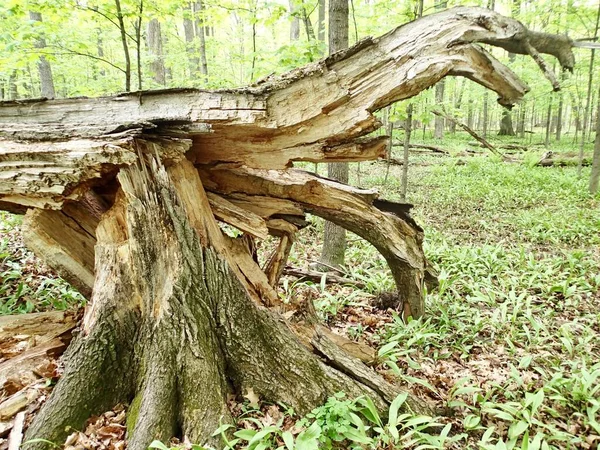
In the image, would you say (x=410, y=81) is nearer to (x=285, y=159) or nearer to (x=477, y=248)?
(x=285, y=159)

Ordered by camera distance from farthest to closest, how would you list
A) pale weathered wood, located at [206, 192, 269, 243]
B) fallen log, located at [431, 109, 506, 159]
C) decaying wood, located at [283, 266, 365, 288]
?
fallen log, located at [431, 109, 506, 159], decaying wood, located at [283, 266, 365, 288], pale weathered wood, located at [206, 192, 269, 243]

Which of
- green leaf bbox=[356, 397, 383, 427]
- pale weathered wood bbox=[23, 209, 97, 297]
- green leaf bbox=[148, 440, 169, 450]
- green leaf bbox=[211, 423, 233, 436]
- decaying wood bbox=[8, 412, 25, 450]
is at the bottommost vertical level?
green leaf bbox=[356, 397, 383, 427]

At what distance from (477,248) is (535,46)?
4.09m

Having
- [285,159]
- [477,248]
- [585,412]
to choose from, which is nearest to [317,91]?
[285,159]

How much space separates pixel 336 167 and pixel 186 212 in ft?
10.3

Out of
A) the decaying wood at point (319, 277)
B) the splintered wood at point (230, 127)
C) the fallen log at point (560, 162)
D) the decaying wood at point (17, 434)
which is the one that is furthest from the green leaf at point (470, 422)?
the fallen log at point (560, 162)

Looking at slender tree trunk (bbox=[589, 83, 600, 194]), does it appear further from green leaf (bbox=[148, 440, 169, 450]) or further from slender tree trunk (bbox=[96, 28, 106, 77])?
slender tree trunk (bbox=[96, 28, 106, 77])

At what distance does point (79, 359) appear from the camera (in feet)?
8.23

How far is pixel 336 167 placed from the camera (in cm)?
549

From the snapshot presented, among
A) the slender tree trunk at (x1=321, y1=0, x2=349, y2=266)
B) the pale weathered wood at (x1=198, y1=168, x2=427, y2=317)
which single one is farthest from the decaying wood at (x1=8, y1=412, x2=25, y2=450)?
the slender tree trunk at (x1=321, y1=0, x2=349, y2=266)

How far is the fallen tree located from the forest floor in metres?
0.22

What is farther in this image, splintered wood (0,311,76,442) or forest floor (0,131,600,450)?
forest floor (0,131,600,450)

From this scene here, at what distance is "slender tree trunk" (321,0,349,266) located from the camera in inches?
200

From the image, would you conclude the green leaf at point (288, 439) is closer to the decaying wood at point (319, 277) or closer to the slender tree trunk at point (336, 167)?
the decaying wood at point (319, 277)
